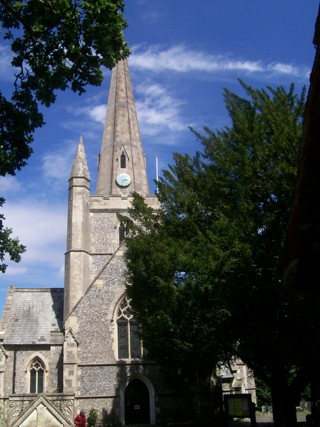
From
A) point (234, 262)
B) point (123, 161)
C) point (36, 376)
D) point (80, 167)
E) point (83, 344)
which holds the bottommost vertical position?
point (36, 376)

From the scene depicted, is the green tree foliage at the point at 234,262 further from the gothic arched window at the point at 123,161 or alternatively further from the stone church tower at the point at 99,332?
the gothic arched window at the point at 123,161

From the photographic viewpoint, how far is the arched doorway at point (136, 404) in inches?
836

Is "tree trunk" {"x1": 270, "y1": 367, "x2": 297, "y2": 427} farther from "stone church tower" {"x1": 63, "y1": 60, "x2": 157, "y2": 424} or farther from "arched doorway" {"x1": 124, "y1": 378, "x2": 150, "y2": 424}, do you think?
"arched doorway" {"x1": 124, "y1": 378, "x2": 150, "y2": 424}

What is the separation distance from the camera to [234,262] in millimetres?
13328

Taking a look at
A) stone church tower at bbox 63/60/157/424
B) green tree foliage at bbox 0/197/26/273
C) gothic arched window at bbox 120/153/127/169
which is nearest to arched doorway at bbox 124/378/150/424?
stone church tower at bbox 63/60/157/424

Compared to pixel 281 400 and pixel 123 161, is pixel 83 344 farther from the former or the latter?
pixel 123 161

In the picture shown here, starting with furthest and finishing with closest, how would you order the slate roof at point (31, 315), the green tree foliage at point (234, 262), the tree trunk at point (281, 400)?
the slate roof at point (31, 315) < the tree trunk at point (281, 400) < the green tree foliage at point (234, 262)

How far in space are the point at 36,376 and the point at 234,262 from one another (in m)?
15.3

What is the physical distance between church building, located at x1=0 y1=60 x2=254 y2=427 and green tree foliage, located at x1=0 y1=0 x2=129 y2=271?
9543 mm

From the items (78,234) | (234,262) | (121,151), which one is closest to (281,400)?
(234,262)

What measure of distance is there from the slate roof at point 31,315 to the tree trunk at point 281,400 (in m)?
12.8

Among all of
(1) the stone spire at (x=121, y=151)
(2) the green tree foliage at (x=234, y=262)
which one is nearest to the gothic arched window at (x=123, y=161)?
(1) the stone spire at (x=121, y=151)

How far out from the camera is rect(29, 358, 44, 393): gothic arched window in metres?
24.1

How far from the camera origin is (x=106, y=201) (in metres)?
32.1
